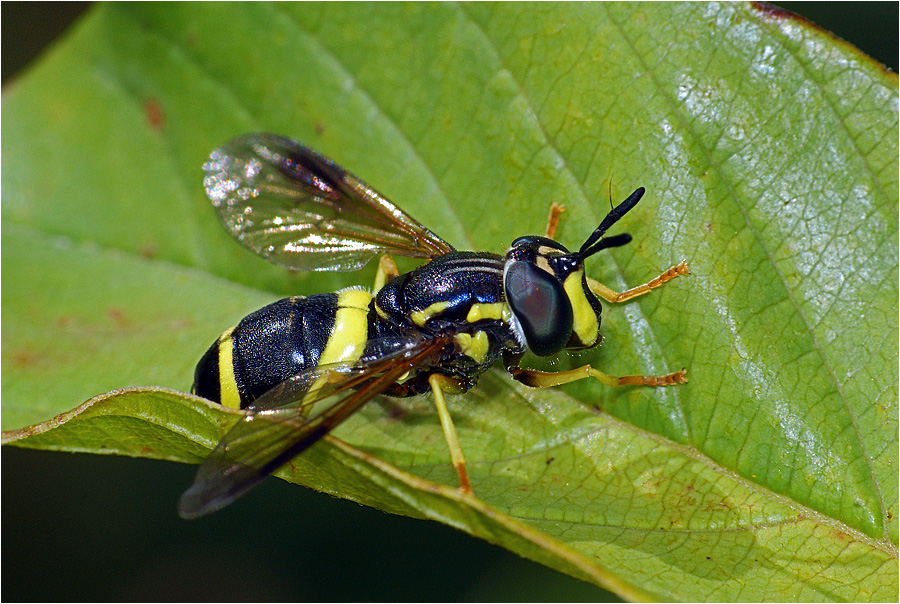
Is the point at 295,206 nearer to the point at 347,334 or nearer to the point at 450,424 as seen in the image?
the point at 347,334

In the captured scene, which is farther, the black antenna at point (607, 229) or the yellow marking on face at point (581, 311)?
Answer: the yellow marking on face at point (581, 311)

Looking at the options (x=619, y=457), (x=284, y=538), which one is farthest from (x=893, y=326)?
(x=284, y=538)

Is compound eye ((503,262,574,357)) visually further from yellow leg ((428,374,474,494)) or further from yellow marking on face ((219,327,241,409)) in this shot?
yellow marking on face ((219,327,241,409))

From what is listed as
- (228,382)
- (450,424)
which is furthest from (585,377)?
(228,382)

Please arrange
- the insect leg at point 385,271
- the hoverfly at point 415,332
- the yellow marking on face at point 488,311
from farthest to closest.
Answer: the insect leg at point 385,271
the yellow marking on face at point 488,311
the hoverfly at point 415,332

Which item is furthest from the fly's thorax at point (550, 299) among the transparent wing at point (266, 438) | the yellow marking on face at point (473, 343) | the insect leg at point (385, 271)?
the insect leg at point (385, 271)

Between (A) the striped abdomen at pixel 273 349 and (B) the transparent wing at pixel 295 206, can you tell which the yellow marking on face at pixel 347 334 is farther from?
(B) the transparent wing at pixel 295 206

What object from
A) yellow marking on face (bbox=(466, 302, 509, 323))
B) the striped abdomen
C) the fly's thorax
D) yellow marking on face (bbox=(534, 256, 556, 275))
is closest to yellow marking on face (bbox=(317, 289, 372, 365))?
the striped abdomen
